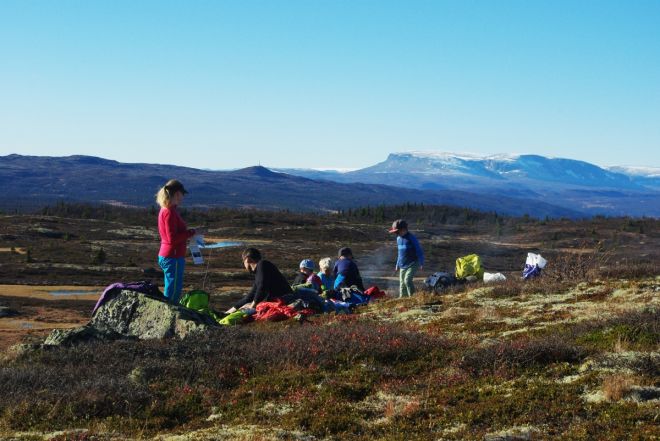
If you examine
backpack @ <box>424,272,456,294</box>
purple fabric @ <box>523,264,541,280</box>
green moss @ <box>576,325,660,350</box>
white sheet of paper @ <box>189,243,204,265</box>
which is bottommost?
backpack @ <box>424,272,456,294</box>

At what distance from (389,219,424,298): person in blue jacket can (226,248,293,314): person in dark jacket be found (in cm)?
367

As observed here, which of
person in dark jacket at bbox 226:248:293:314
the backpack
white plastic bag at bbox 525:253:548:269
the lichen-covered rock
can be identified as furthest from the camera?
the lichen-covered rock

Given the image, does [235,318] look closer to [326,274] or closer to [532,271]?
[326,274]

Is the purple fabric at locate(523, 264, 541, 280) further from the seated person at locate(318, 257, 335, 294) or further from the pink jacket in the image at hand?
the pink jacket

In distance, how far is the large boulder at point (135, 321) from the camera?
1220cm

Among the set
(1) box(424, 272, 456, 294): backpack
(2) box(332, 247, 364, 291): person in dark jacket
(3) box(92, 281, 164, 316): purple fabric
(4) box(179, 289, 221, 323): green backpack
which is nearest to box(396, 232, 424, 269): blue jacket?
(1) box(424, 272, 456, 294): backpack

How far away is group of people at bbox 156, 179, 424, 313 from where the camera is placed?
13.4m

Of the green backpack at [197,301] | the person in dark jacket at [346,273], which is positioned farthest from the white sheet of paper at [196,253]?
Answer: the person in dark jacket at [346,273]

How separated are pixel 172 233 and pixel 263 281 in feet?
9.45

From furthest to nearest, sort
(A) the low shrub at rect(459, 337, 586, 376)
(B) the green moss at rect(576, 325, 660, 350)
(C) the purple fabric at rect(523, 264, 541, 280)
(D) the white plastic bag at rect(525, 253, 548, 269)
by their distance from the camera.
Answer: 1. (D) the white plastic bag at rect(525, 253, 548, 269)
2. (C) the purple fabric at rect(523, 264, 541, 280)
3. (B) the green moss at rect(576, 325, 660, 350)
4. (A) the low shrub at rect(459, 337, 586, 376)

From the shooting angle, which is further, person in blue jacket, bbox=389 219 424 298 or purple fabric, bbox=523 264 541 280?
purple fabric, bbox=523 264 541 280

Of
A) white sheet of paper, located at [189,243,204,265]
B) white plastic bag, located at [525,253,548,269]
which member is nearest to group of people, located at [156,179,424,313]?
white sheet of paper, located at [189,243,204,265]

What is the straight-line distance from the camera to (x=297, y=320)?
563 inches

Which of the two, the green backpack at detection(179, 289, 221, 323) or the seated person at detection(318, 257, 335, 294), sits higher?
the seated person at detection(318, 257, 335, 294)
